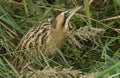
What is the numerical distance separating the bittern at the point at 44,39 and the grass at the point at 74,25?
0.14 feet

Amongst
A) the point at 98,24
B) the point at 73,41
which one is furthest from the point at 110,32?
the point at 73,41

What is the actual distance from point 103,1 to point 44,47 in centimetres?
42

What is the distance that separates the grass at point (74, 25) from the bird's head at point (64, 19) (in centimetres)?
9

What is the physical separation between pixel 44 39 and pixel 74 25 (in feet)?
0.63

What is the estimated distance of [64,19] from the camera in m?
1.58

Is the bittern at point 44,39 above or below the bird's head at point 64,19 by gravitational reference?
below

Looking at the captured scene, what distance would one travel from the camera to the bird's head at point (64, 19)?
5.19 ft

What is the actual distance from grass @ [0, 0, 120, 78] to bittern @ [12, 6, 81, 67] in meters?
0.04

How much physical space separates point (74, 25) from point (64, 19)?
0.21m

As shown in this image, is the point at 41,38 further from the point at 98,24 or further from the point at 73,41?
the point at 98,24

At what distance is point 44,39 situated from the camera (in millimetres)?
1669

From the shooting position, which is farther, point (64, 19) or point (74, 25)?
point (74, 25)

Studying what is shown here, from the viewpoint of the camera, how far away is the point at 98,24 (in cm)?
181

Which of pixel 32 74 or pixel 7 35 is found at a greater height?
pixel 7 35
